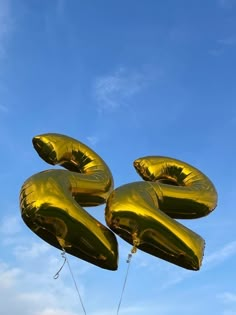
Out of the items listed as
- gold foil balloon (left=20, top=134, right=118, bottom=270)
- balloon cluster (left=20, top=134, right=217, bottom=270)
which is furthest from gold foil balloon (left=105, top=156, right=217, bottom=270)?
gold foil balloon (left=20, top=134, right=118, bottom=270)

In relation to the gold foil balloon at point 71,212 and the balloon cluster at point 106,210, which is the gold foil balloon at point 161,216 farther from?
the gold foil balloon at point 71,212

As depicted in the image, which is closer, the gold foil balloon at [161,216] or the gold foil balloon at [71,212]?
the gold foil balloon at [71,212]

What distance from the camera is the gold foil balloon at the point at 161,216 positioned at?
5.40 m

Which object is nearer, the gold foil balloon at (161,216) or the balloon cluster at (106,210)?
the balloon cluster at (106,210)

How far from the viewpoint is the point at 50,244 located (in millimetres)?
5688

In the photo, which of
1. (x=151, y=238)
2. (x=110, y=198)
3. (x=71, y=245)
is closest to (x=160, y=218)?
(x=151, y=238)

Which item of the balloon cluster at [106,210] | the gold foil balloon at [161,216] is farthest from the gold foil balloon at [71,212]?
the gold foil balloon at [161,216]

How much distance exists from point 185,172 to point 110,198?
136 cm

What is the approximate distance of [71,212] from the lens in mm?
5191

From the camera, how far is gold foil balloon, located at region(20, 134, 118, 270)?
519 centimetres

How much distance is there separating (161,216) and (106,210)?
583 mm

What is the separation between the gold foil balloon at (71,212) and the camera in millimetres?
5188

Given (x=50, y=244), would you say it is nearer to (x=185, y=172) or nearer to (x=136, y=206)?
(x=136, y=206)

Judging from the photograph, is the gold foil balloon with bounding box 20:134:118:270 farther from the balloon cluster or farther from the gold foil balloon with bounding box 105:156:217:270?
the gold foil balloon with bounding box 105:156:217:270
